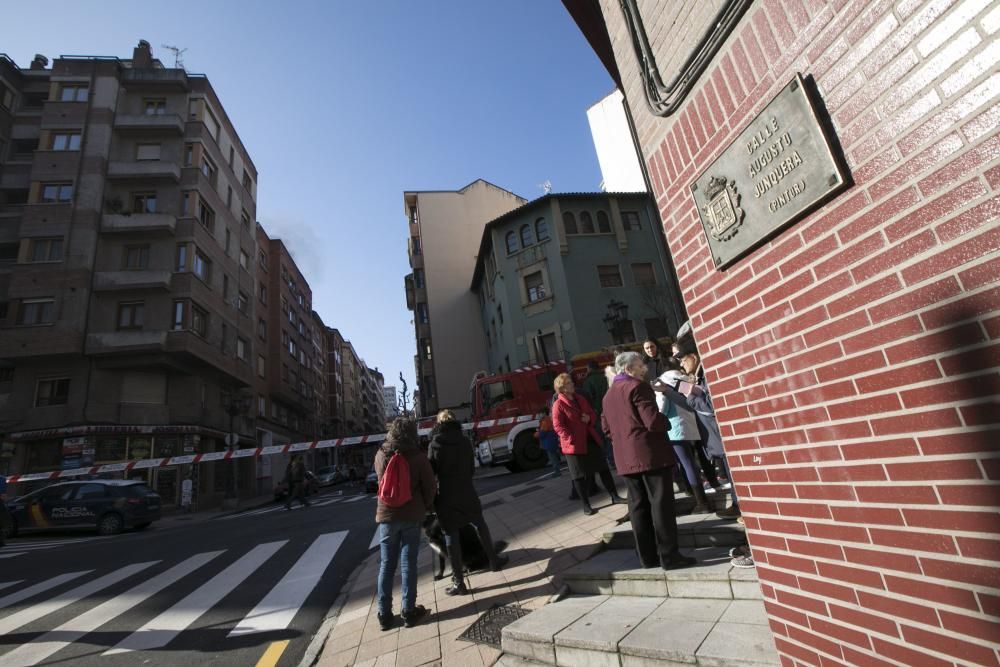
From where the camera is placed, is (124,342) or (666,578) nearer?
(666,578)

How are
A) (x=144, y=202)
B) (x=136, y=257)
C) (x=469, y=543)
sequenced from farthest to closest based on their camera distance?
(x=144, y=202) < (x=136, y=257) < (x=469, y=543)

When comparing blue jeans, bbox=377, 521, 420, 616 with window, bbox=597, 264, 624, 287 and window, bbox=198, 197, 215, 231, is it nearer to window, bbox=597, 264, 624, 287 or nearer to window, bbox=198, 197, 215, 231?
window, bbox=597, 264, 624, 287

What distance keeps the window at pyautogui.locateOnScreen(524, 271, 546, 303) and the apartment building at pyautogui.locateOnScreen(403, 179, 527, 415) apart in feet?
28.8

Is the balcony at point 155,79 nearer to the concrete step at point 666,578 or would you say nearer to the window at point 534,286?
the window at point 534,286

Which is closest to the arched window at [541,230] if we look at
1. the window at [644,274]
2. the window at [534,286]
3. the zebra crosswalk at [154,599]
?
the window at [534,286]

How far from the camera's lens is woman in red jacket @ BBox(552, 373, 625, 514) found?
→ 5.72m

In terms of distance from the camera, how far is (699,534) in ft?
13.1

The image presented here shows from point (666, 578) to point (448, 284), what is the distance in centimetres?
3225

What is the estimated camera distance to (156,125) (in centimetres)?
2462

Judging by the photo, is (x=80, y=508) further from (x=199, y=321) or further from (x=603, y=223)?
(x=603, y=223)

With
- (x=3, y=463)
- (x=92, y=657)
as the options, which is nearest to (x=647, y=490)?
(x=92, y=657)

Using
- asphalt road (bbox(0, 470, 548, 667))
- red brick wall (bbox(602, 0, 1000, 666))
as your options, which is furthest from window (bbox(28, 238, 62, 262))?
red brick wall (bbox(602, 0, 1000, 666))

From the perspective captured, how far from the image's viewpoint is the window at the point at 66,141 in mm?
23625

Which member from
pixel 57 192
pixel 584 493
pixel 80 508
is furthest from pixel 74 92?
pixel 584 493
